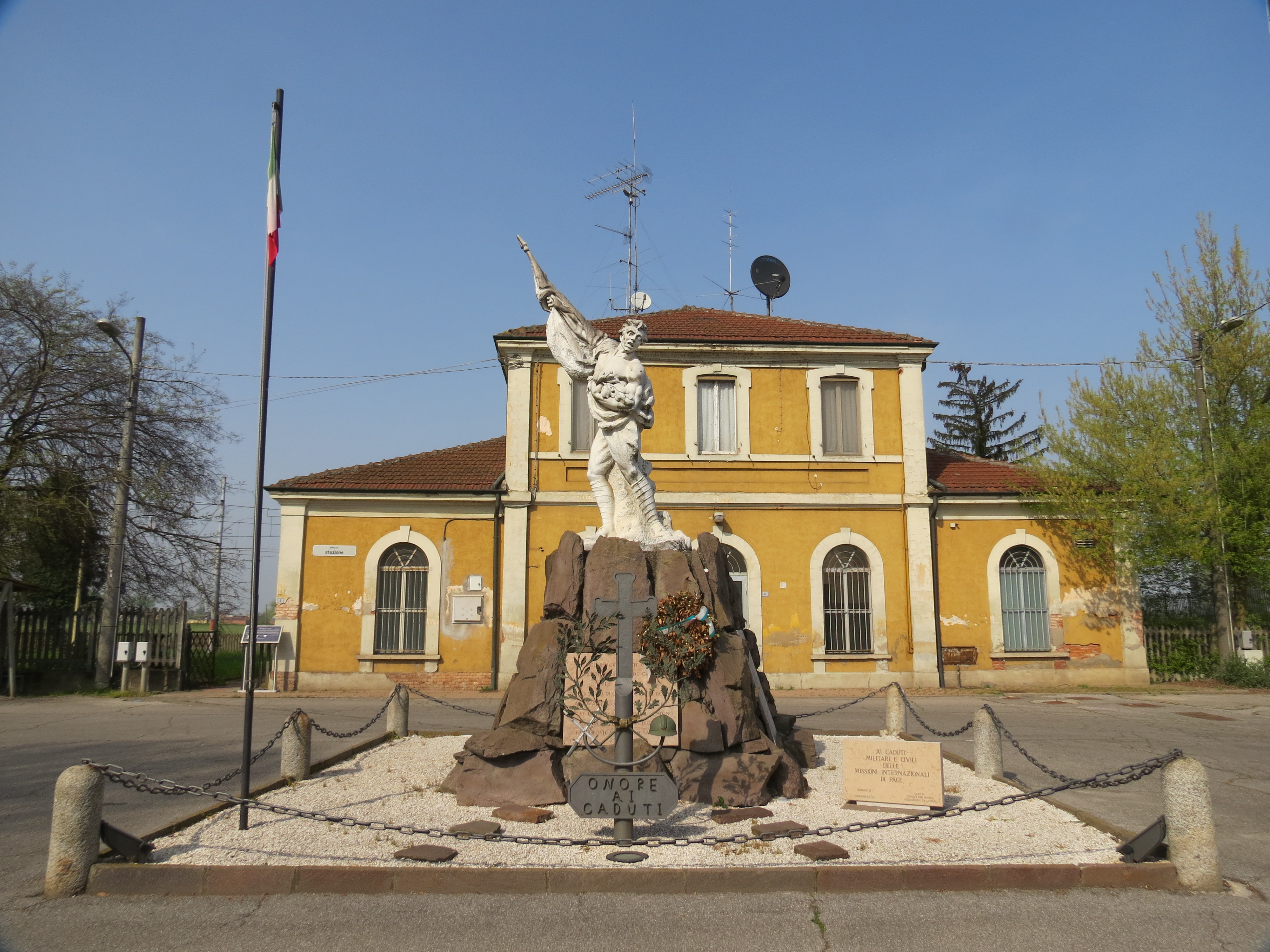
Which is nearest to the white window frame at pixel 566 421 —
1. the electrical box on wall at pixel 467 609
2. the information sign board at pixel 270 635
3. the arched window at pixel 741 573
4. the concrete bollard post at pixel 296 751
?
the electrical box on wall at pixel 467 609

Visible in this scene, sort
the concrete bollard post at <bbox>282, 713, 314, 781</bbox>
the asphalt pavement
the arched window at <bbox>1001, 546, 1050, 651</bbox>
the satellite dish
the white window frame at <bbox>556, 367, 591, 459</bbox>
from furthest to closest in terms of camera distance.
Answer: the satellite dish < the white window frame at <bbox>556, 367, 591, 459</bbox> < the arched window at <bbox>1001, 546, 1050, 651</bbox> < the concrete bollard post at <bbox>282, 713, 314, 781</bbox> < the asphalt pavement

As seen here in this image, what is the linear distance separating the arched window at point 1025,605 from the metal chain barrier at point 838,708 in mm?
3421

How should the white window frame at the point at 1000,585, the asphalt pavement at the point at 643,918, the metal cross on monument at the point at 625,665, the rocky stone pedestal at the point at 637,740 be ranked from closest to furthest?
the asphalt pavement at the point at 643,918
the metal cross on monument at the point at 625,665
the rocky stone pedestal at the point at 637,740
the white window frame at the point at 1000,585

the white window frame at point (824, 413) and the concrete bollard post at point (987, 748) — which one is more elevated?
the white window frame at point (824, 413)

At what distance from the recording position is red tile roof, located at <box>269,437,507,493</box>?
65.7 ft

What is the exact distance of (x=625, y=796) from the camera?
20.9ft

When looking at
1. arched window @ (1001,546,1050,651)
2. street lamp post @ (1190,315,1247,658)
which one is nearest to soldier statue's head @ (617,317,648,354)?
arched window @ (1001,546,1050,651)

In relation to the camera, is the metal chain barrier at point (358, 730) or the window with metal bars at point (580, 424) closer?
the metal chain barrier at point (358, 730)

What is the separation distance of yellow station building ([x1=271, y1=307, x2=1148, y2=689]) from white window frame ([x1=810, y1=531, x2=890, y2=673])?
0.04 m

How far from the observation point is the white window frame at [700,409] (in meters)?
20.6

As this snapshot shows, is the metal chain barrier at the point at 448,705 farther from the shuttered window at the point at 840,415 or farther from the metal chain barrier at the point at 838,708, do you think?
the shuttered window at the point at 840,415

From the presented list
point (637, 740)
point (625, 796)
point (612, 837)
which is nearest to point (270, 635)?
point (637, 740)

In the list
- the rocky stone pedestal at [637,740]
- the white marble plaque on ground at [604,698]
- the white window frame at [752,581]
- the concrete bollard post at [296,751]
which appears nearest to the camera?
the white marble plaque on ground at [604,698]

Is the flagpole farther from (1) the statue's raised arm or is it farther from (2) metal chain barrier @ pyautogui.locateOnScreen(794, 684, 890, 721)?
(2) metal chain barrier @ pyautogui.locateOnScreen(794, 684, 890, 721)
